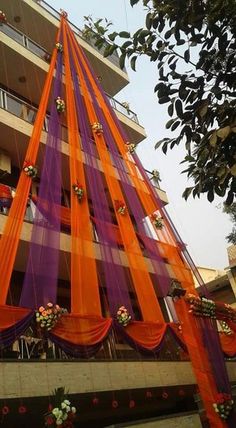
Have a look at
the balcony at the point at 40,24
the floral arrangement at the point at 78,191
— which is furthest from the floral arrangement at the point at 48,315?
the balcony at the point at 40,24

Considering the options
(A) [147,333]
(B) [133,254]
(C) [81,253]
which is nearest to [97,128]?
(B) [133,254]

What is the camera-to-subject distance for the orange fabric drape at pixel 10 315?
588 cm

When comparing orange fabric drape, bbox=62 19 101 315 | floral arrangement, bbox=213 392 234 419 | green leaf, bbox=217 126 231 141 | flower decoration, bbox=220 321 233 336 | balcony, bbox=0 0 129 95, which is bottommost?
floral arrangement, bbox=213 392 234 419

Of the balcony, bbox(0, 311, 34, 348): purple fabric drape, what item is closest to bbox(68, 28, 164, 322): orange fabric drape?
bbox(0, 311, 34, 348): purple fabric drape

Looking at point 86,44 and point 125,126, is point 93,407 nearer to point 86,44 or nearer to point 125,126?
point 125,126

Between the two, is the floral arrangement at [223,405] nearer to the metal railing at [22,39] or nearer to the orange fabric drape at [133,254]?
the orange fabric drape at [133,254]

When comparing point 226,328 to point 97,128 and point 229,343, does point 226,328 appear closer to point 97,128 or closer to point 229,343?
point 229,343

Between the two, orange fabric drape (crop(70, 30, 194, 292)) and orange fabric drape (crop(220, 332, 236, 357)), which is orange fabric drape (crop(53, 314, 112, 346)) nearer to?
orange fabric drape (crop(70, 30, 194, 292))

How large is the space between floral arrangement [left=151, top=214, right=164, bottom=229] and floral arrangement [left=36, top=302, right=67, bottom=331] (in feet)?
11.3

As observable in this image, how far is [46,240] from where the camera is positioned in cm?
703

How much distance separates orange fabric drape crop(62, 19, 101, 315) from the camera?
684cm

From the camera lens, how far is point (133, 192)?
9508 mm

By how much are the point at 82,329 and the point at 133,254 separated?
2137 millimetres

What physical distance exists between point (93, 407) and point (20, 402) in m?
2.31
